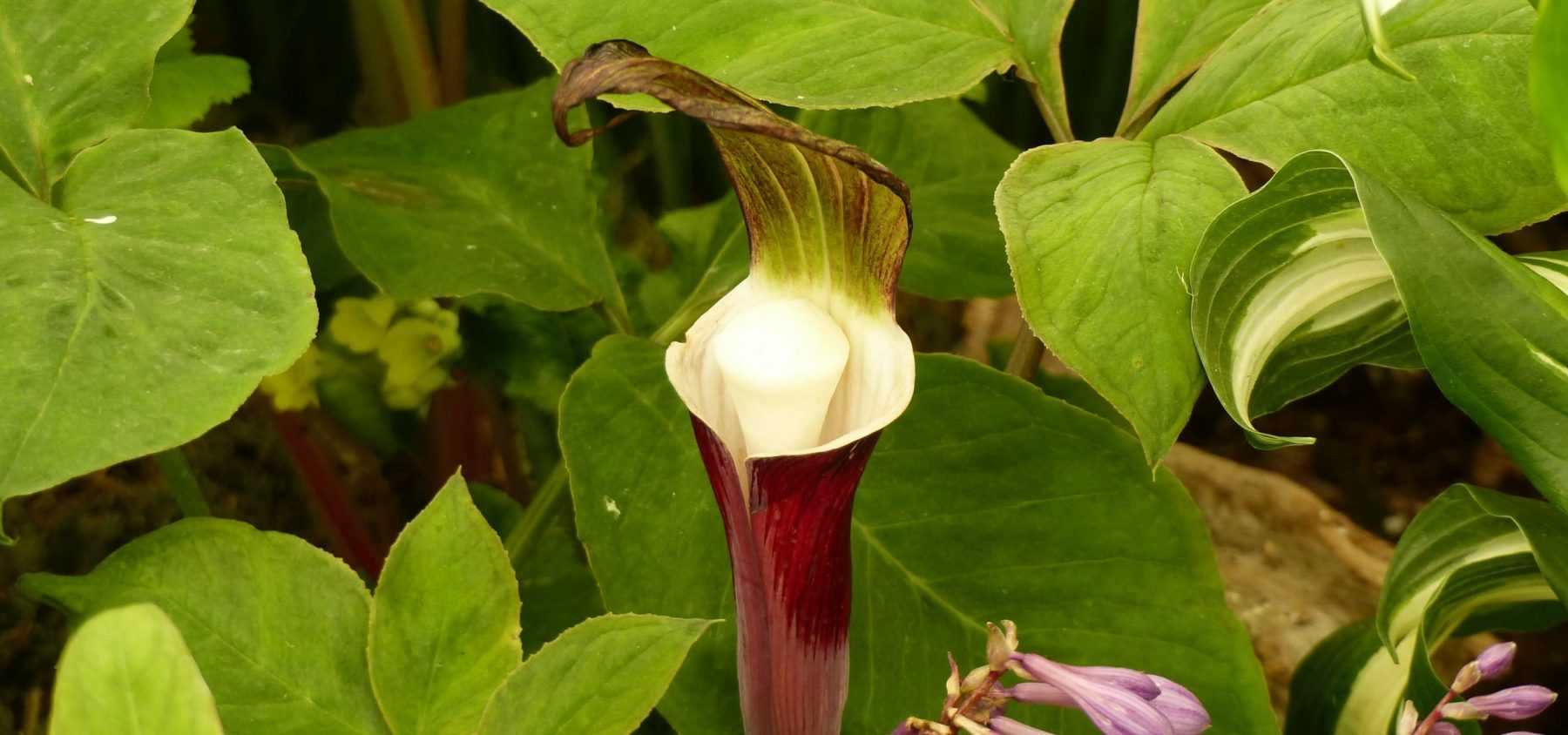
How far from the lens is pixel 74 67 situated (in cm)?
63

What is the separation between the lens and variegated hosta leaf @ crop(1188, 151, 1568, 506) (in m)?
0.51

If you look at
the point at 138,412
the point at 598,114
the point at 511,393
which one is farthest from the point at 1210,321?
the point at 598,114

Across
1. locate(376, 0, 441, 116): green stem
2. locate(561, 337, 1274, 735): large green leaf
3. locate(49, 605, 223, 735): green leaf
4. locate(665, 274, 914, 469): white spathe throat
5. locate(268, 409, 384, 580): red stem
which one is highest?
locate(376, 0, 441, 116): green stem

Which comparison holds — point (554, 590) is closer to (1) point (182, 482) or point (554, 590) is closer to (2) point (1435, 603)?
(1) point (182, 482)

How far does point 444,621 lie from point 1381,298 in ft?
1.39

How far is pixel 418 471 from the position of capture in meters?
1.19

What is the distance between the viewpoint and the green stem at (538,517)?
804 millimetres

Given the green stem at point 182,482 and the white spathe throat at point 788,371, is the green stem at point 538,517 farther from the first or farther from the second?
the white spathe throat at point 788,371

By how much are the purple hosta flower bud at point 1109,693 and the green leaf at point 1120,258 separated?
0.08 meters

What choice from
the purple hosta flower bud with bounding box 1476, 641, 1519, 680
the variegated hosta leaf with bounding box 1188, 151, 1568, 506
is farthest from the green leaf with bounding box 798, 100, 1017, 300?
the purple hosta flower bud with bounding box 1476, 641, 1519, 680

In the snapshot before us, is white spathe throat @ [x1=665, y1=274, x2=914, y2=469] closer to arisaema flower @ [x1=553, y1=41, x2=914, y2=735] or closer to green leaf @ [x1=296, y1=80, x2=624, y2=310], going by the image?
arisaema flower @ [x1=553, y1=41, x2=914, y2=735]

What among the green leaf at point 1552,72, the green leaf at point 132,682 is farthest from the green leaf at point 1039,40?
the green leaf at point 132,682

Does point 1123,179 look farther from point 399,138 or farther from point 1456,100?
point 399,138

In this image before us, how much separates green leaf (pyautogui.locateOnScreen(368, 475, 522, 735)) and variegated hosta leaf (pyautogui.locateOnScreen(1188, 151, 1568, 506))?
0.97ft
